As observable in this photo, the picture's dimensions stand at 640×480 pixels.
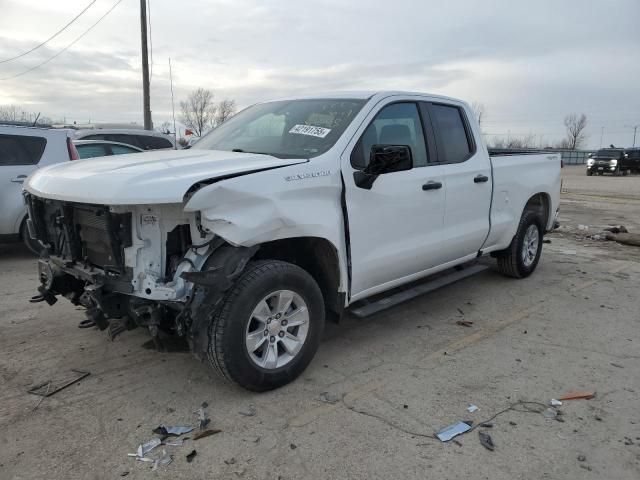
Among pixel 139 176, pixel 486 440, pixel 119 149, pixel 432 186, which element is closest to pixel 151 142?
pixel 119 149

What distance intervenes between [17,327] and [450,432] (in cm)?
380

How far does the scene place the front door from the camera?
3.83 m

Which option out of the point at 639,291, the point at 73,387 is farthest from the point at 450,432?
the point at 639,291

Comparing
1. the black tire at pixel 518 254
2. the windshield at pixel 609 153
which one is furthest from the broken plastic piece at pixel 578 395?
the windshield at pixel 609 153

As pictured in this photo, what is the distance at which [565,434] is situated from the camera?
305 centimetres

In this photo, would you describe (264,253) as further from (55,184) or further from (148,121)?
(148,121)

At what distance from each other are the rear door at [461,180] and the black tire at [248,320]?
1811mm

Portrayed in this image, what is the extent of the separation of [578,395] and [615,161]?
35015 millimetres

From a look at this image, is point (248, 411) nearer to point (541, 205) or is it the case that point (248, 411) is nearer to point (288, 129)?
point (288, 129)

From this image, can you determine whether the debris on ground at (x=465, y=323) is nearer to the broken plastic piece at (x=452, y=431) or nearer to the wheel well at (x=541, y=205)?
the broken plastic piece at (x=452, y=431)

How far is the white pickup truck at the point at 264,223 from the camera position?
3061 millimetres

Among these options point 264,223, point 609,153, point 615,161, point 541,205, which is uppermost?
point 609,153

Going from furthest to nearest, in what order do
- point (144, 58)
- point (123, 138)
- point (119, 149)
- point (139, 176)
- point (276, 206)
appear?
point (144, 58)
point (123, 138)
point (119, 149)
point (276, 206)
point (139, 176)

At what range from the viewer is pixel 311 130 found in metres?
4.00
